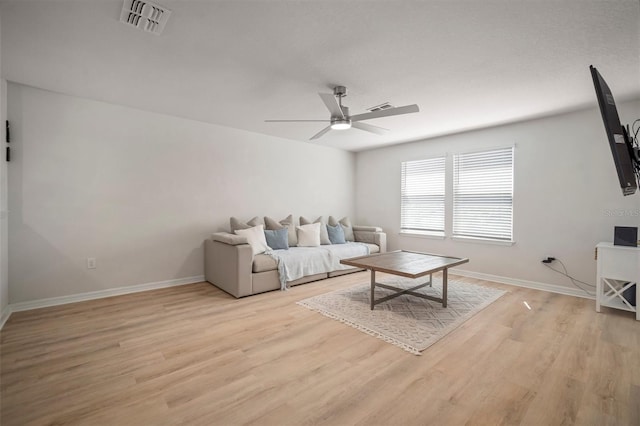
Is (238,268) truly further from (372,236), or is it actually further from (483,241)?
(483,241)

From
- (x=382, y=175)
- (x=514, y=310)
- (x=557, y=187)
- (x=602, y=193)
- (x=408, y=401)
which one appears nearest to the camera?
(x=408, y=401)

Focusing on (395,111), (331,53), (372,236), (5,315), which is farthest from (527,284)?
(5,315)

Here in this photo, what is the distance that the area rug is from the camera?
2.64 metres

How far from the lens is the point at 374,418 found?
1614 millimetres

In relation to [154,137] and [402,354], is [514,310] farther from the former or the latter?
[154,137]

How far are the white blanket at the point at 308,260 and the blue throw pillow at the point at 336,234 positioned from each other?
14.8 inches

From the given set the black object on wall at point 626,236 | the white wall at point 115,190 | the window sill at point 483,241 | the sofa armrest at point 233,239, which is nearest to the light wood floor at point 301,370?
the white wall at point 115,190

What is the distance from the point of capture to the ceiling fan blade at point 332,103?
278 cm

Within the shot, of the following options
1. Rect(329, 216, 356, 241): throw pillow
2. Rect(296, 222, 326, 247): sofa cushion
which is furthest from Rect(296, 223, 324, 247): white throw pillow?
Rect(329, 216, 356, 241): throw pillow

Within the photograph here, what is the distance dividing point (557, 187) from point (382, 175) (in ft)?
9.93

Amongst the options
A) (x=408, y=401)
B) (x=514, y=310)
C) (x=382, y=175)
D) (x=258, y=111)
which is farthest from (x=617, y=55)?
(x=382, y=175)

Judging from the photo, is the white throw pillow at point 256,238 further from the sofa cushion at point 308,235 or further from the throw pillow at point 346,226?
the throw pillow at point 346,226

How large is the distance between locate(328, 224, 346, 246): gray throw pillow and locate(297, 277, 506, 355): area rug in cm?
142

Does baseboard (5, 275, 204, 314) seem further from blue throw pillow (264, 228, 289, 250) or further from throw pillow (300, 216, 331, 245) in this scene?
throw pillow (300, 216, 331, 245)
